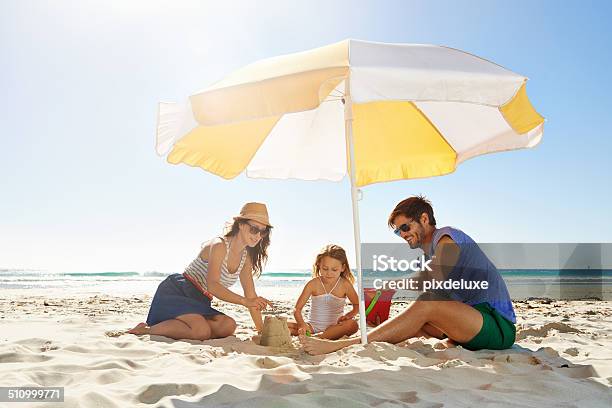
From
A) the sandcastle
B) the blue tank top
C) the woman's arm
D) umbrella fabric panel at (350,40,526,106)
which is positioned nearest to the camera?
umbrella fabric panel at (350,40,526,106)

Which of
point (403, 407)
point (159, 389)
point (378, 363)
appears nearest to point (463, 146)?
point (378, 363)

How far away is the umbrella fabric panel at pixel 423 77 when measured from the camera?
2.78 m

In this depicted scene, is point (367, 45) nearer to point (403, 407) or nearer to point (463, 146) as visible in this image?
point (463, 146)

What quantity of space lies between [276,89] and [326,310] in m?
2.68

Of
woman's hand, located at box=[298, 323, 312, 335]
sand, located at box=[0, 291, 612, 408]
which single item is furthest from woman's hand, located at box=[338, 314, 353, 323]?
sand, located at box=[0, 291, 612, 408]

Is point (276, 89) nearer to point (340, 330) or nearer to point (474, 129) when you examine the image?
point (474, 129)

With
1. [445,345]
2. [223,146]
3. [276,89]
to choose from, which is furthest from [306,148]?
[445,345]

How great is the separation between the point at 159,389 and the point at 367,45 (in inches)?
91.3

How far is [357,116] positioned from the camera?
4.55m

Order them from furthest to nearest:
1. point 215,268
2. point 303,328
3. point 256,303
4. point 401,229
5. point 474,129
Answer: point 303,328 < point 474,129 < point 215,268 < point 256,303 < point 401,229

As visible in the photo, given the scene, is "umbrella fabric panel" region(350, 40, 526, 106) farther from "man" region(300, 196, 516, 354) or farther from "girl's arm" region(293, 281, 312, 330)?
"girl's arm" region(293, 281, 312, 330)

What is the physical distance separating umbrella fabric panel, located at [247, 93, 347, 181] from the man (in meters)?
1.59

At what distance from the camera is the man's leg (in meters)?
3.38

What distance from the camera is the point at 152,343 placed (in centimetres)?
384
